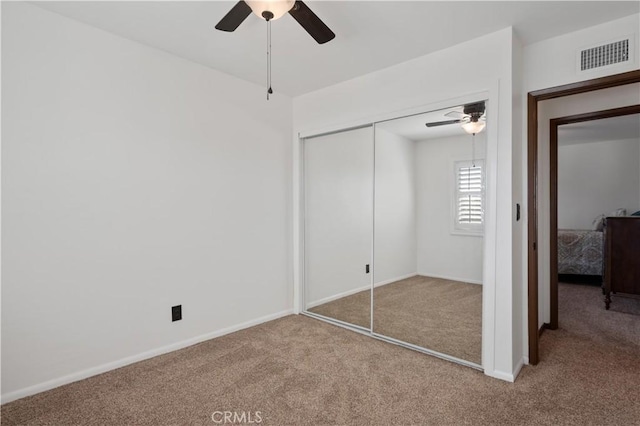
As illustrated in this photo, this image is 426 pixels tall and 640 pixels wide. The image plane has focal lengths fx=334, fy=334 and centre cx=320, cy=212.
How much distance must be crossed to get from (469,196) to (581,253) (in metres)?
3.96

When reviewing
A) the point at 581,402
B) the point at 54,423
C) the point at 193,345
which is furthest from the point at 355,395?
the point at 54,423

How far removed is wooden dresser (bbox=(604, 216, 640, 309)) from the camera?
388 centimetres

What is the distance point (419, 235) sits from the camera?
9.96 ft

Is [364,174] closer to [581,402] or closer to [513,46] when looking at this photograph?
[513,46]

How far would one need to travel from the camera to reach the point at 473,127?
255 centimetres

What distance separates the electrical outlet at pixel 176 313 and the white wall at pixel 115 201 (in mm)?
44

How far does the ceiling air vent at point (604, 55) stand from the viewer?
7.18 feet

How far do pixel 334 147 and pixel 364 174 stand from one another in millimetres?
493

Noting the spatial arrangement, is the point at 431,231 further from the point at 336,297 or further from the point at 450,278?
the point at 336,297

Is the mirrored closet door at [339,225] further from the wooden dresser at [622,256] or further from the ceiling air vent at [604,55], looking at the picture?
the wooden dresser at [622,256]

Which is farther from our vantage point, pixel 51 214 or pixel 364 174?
pixel 364 174

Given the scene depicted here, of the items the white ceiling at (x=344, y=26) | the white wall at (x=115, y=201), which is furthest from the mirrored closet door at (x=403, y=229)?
the white wall at (x=115, y=201)

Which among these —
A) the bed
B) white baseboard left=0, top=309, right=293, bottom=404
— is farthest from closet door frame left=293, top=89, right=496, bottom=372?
the bed

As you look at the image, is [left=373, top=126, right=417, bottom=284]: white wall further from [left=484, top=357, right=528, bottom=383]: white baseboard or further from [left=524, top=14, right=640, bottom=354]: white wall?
[left=484, top=357, right=528, bottom=383]: white baseboard
